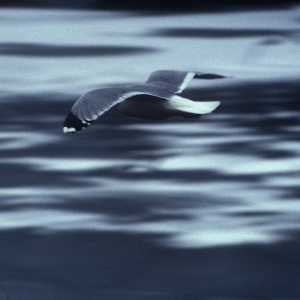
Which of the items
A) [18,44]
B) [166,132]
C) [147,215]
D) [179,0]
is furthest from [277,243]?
[179,0]

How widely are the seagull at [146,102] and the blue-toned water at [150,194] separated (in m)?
0.60

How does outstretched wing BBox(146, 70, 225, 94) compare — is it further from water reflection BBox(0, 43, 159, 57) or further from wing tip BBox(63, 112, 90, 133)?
water reflection BBox(0, 43, 159, 57)

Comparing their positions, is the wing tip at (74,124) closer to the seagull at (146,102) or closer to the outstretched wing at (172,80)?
the seagull at (146,102)

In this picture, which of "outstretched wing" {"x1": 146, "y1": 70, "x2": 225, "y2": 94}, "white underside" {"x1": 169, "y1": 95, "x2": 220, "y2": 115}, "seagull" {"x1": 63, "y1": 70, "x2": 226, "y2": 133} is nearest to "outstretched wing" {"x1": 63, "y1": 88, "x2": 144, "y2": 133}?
"seagull" {"x1": 63, "y1": 70, "x2": 226, "y2": 133}

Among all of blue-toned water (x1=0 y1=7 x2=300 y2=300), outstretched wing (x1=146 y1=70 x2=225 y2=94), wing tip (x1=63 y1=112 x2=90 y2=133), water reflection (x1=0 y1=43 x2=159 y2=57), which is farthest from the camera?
water reflection (x1=0 y1=43 x2=159 y2=57)

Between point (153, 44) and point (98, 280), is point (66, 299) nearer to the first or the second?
point (98, 280)

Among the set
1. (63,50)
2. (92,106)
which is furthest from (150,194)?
(63,50)

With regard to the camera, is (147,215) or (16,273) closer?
(16,273)

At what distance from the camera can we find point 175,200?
6.35 meters

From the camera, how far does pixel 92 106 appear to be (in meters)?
5.90

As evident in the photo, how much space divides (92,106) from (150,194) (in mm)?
952

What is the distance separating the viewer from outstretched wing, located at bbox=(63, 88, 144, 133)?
5.73 m

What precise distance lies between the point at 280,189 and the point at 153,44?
33.7ft

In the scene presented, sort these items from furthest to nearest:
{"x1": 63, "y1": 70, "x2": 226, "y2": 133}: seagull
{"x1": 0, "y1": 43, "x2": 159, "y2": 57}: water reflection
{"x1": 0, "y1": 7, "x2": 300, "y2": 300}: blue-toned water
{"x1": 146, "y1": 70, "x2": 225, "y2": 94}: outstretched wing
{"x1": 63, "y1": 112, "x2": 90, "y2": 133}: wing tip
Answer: {"x1": 0, "y1": 43, "x2": 159, "y2": 57}: water reflection, {"x1": 146, "y1": 70, "x2": 225, "y2": 94}: outstretched wing, {"x1": 63, "y1": 70, "x2": 226, "y2": 133}: seagull, {"x1": 63, "y1": 112, "x2": 90, "y2": 133}: wing tip, {"x1": 0, "y1": 7, "x2": 300, "y2": 300}: blue-toned water
